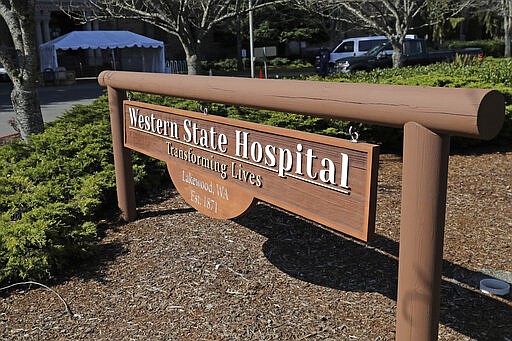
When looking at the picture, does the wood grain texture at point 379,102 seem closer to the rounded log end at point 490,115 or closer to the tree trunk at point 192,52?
the rounded log end at point 490,115

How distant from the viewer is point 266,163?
3143mm

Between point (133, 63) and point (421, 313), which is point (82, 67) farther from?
point (421, 313)

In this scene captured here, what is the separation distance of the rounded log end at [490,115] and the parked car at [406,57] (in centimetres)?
1879

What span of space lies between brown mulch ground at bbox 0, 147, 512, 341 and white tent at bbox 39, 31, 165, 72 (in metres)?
19.2

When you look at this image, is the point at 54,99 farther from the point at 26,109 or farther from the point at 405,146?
the point at 405,146

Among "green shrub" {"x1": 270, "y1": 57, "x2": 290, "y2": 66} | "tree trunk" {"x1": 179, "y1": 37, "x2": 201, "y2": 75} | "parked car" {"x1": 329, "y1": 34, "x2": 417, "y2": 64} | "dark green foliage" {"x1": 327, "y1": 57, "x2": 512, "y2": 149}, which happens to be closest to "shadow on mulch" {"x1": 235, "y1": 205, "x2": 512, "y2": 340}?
"dark green foliage" {"x1": 327, "y1": 57, "x2": 512, "y2": 149}

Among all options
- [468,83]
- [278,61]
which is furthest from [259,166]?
[278,61]

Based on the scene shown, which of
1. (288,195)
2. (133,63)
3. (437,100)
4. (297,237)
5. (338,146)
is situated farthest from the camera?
(133,63)

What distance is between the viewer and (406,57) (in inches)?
785

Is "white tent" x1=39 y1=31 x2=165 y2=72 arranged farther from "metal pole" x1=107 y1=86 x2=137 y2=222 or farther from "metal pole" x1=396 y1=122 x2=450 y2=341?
"metal pole" x1=396 y1=122 x2=450 y2=341

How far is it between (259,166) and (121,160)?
85.5 inches

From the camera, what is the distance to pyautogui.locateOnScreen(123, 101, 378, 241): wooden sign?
8.37ft

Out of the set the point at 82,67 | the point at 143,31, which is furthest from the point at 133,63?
the point at 143,31

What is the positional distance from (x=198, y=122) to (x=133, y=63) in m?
23.9
